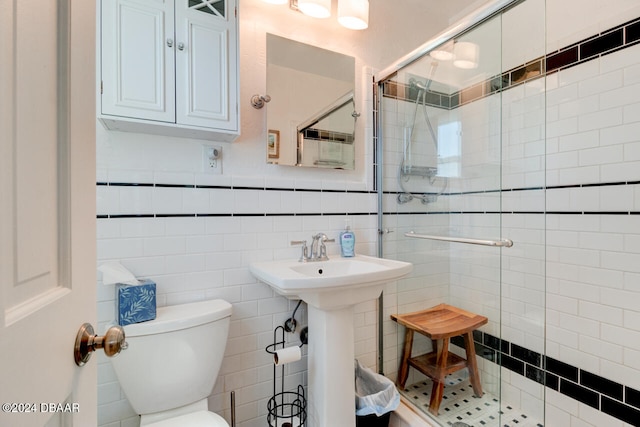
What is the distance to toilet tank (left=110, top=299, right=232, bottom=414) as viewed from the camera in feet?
3.50

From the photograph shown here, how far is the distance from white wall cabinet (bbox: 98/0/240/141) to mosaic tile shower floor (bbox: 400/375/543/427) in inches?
68.3

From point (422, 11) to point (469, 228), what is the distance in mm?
1535

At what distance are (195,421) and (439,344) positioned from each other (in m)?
1.27

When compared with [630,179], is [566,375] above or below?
below

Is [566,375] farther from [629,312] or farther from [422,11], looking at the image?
[422,11]

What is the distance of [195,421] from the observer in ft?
3.56

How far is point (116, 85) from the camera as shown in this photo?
1095 mm

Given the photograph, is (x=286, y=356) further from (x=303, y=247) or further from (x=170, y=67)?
(x=170, y=67)

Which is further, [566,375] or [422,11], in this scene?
[422,11]

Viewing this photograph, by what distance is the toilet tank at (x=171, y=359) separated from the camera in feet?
3.50

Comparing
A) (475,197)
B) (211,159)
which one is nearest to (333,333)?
(211,159)

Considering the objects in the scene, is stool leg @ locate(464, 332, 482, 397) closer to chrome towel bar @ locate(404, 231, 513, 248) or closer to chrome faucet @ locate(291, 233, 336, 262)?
chrome towel bar @ locate(404, 231, 513, 248)

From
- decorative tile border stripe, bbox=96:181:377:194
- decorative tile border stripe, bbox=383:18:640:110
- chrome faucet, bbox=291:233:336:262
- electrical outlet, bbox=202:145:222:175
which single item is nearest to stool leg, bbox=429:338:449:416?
chrome faucet, bbox=291:233:336:262

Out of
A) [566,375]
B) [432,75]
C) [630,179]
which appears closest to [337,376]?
[566,375]
